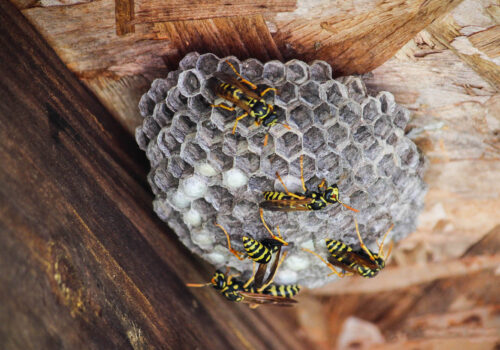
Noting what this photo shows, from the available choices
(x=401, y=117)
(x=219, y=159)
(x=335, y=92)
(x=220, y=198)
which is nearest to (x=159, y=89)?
(x=219, y=159)

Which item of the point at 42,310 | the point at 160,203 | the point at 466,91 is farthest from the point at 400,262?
the point at 42,310

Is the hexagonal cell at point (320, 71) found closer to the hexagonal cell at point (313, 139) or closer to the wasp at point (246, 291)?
the hexagonal cell at point (313, 139)

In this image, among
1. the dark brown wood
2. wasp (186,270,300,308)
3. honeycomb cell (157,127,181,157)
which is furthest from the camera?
wasp (186,270,300,308)

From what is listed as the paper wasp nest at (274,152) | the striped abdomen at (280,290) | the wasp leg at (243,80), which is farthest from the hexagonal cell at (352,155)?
the striped abdomen at (280,290)

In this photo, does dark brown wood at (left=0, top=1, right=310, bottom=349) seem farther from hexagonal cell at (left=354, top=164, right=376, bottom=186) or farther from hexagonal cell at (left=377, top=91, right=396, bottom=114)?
hexagonal cell at (left=377, top=91, right=396, bottom=114)

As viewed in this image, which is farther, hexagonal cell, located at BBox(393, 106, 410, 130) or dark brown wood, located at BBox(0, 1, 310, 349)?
hexagonal cell, located at BBox(393, 106, 410, 130)

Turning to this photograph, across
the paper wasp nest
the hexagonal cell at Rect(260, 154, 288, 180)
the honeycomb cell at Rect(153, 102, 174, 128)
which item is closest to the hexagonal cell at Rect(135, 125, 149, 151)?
the paper wasp nest
